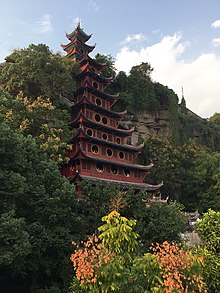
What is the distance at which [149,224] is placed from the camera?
16.4 meters

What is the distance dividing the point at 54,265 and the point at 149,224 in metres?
5.40

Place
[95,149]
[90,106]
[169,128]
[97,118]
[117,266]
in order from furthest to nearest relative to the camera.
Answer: [169,128], [97,118], [90,106], [95,149], [117,266]

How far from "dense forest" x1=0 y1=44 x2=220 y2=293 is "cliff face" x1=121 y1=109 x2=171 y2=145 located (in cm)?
147

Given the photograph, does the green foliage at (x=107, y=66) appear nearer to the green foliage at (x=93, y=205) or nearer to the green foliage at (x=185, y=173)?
the green foliage at (x=185, y=173)

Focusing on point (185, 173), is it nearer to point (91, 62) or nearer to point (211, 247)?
point (91, 62)

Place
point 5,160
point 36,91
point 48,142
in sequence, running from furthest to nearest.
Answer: point 36,91 → point 48,142 → point 5,160

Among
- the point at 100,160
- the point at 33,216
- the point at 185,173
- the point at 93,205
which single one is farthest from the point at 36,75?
the point at 185,173

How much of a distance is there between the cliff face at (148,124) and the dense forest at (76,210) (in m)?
1.47

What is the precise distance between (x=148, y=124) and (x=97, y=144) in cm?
1651

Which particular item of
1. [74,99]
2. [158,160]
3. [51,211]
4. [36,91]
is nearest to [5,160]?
[51,211]

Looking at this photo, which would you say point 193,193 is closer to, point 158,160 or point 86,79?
point 158,160

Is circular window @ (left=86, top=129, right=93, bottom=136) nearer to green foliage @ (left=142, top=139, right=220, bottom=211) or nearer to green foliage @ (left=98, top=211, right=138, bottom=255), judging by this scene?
green foliage @ (left=142, top=139, right=220, bottom=211)

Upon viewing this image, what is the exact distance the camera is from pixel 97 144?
2586 cm

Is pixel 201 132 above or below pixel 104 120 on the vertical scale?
above
